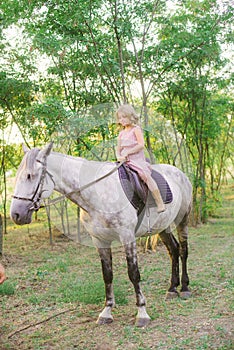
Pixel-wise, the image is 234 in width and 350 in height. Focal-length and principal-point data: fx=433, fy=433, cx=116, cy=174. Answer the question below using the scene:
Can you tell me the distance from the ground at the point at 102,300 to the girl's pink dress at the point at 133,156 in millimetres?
1594

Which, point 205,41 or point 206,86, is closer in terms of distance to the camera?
point 205,41

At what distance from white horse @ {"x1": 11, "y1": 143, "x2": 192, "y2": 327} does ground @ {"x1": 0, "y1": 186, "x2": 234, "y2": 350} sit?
34 cm

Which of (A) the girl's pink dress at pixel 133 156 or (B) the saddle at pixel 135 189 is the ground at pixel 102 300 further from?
(A) the girl's pink dress at pixel 133 156

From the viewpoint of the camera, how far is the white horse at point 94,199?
150 inches

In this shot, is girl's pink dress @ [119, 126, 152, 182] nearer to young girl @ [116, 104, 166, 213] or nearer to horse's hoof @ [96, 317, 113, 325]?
young girl @ [116, 104, 166, 213]

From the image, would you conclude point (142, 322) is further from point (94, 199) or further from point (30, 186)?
point (30, 186)

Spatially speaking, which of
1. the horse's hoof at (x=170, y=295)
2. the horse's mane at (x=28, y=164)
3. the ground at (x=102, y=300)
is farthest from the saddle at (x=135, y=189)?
the horse's hoof at (x=170, y=295)

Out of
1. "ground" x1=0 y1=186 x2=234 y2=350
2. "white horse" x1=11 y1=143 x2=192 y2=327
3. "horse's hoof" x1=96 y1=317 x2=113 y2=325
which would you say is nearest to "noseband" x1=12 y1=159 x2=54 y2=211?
"white horse" x1=11 y1=143 x2=192 y2=327

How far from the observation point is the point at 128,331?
4395mm

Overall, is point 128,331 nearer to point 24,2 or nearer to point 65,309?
point 65,309

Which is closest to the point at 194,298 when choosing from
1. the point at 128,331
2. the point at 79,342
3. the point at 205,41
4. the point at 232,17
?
the point at 128,331

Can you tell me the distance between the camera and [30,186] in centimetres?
383

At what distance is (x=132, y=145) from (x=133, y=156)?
4.7 inches

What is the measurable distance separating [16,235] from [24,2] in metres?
6.28
